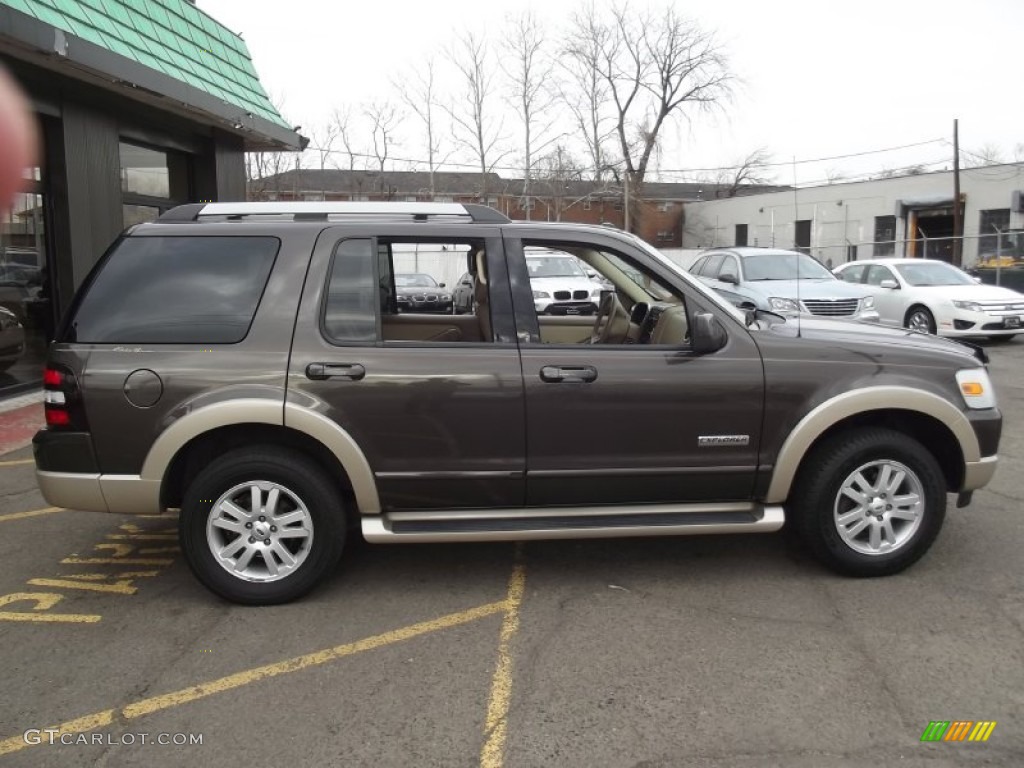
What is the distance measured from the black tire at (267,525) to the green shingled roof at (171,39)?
18.6 ft

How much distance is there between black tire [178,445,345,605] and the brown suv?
11mm

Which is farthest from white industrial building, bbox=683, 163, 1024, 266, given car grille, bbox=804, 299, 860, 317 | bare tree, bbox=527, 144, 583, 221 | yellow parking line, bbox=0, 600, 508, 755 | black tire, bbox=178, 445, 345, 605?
black tire, bbox=178, 445, 345, 605

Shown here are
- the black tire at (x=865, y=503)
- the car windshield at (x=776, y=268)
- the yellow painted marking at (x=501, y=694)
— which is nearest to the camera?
the yellow painted marking at (x=501, y=694)

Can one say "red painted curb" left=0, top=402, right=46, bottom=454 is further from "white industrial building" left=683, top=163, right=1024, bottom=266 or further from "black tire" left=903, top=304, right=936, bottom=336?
"white industrial building" left=683, top=163, right=1024, bottom=266

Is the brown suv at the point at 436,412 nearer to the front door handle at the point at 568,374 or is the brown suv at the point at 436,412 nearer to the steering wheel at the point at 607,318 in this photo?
the front door handle at the point at 568,374

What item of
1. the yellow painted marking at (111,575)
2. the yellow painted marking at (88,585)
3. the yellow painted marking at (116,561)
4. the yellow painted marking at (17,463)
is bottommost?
the yellow painted marking at (88,585)

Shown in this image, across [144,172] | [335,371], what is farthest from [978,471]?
[144,172]

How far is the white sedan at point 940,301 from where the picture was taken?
13.3m

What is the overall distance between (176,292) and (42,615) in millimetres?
1721

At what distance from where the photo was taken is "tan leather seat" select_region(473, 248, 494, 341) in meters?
4.08

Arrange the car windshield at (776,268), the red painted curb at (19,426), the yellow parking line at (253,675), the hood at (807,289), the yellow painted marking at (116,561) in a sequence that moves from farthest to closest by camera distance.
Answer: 1. the car windshield at (776,268)
2. the hood at (807,289)
3. the red painted curb at (19,426)
4. the yellow painted marking at (116,561)
5. the yellow parking line at (253,675)

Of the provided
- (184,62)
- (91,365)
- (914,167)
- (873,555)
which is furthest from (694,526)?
(914,167)

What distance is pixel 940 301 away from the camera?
13.5 metres

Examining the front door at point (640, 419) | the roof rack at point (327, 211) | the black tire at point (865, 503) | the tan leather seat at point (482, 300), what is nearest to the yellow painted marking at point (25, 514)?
the roof rack at point (327, 211)
